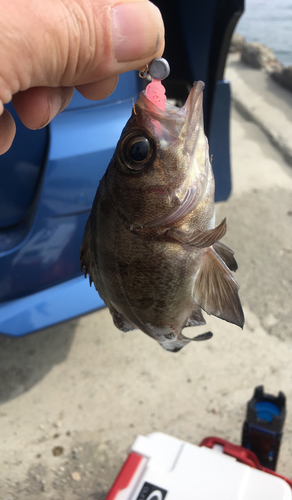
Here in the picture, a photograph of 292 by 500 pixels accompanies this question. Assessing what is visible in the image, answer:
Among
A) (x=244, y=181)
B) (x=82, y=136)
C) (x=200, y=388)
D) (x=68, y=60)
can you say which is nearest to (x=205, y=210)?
(x=68, y=60)

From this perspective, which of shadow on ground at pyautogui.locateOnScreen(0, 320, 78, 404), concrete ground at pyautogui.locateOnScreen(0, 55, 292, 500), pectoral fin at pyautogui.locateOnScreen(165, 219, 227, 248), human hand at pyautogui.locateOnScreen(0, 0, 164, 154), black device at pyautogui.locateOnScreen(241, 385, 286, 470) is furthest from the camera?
shadow on ground at pyautogui.locateOnScreen(0, 320, 78, 404)

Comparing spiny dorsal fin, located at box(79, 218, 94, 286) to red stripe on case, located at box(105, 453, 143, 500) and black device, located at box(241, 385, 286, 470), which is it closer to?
red stripe on case, located at box(105, 453, 143, 500)

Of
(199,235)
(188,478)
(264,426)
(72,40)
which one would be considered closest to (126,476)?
(188,478)

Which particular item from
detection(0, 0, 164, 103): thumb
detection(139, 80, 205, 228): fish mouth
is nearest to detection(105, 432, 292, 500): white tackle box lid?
detection(139, 80, 205, 228): fish mouth

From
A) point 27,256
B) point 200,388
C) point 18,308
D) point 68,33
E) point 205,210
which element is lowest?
point 200,388

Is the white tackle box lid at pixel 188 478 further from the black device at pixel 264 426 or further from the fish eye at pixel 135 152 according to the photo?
the fish eye at pixel 135 152

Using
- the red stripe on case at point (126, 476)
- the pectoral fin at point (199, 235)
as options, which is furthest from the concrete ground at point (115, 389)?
the pectoral fin at point (199, 235)

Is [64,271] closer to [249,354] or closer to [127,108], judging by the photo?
[127,108]

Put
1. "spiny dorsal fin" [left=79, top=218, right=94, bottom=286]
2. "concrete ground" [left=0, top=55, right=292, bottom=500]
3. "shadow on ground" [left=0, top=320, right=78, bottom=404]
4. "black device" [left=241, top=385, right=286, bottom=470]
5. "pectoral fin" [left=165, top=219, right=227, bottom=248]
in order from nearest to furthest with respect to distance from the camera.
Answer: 1. "pectoral fin" [left=165, top=219, right=227, bottom=248]
2. "spiny dorsal fin" [left=79, top=218, right=94, bottom=286]
3. "black device" [left=241, top=385, right=286, bottom=470]
4. "concrete ground" [left=0, top=55, right=292, bottom=500]
5. "shadow on ground" [left=0, top=320, right=78, bottom=404]
